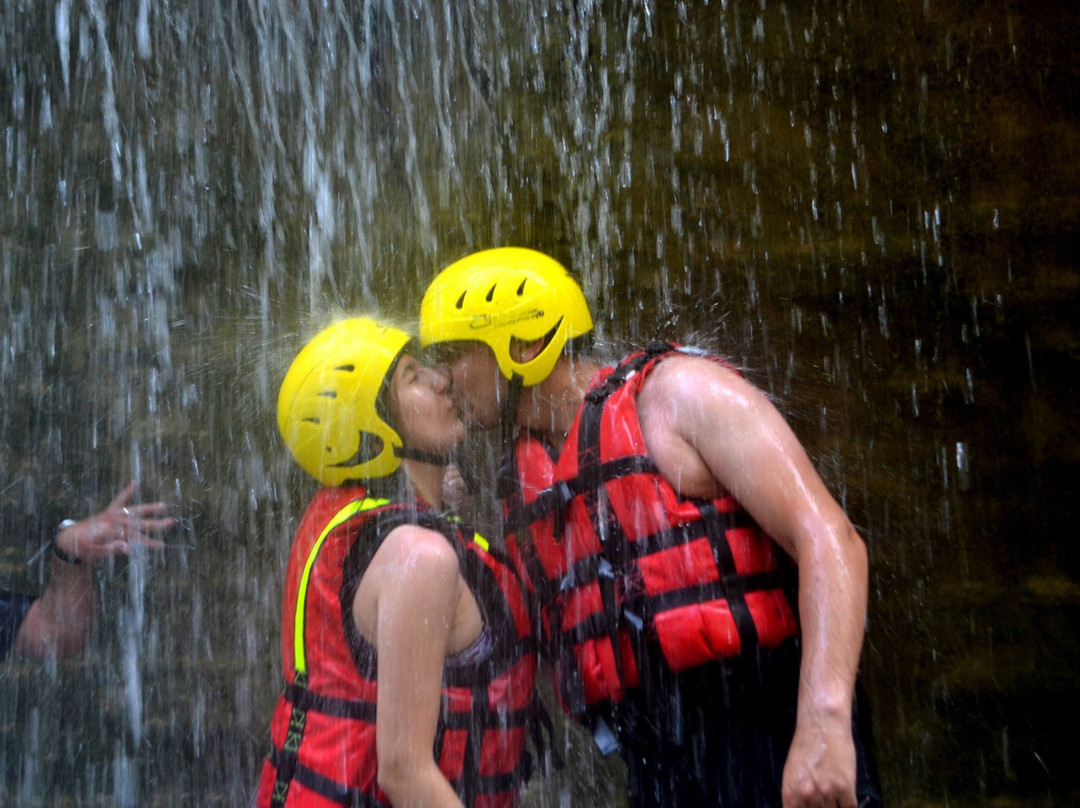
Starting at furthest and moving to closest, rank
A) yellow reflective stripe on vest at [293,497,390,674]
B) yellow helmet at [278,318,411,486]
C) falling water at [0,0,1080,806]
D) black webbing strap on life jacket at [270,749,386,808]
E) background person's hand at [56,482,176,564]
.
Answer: falling water at [0,0,1080,806], background person's hand at [56,482,176,564], yellow helmet at [278,318,411,486], yellow reflective stripe on vest at [293,497,390,674], black webbing strap on life jacket at [270,749,386,808]

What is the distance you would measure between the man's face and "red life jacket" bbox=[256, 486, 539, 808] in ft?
1.38

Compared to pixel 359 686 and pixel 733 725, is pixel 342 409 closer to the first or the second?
pixel 359 686

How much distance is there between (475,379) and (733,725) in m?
1.26

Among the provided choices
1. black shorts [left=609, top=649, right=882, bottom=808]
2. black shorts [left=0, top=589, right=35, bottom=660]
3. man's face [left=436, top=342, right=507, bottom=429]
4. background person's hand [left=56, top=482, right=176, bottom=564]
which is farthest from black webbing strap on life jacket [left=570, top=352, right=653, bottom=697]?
black shorts [left=0, top=589, right=35, bottom=660]

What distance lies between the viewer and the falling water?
133 inches

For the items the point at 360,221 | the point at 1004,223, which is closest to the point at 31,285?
the point at 360,221

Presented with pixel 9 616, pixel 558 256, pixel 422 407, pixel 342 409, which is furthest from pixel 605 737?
pixel 9 616

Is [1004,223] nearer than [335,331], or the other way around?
[335,331]

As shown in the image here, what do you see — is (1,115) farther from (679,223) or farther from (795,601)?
(795,601)

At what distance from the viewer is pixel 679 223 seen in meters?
3.72

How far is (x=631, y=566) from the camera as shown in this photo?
2326mm

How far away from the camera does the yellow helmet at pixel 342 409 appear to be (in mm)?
2590

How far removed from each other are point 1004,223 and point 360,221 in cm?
285

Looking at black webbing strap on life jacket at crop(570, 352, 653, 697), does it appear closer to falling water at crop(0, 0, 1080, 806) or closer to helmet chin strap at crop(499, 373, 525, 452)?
helmet chin strap at crop(499, 373, 525, 452)
